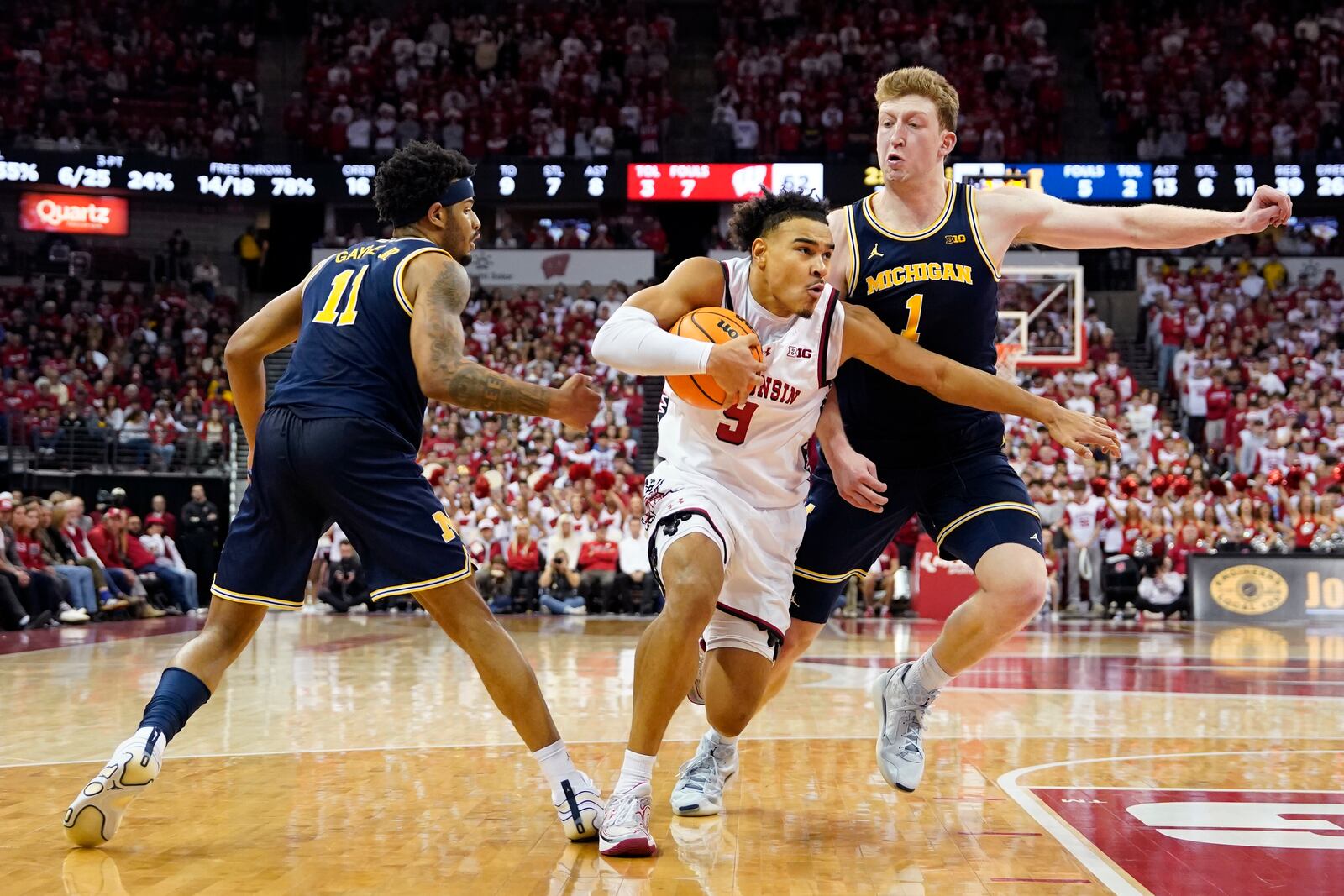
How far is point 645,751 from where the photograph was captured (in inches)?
171

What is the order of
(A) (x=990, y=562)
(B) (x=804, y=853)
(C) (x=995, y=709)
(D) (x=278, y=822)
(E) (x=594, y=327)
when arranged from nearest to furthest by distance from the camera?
(B) (x=804, y=853) < (D) (x=278, y=822) < (A) (x=990, y=562) < (C) (x=995, y=709) < (E) (x=594, y=327)

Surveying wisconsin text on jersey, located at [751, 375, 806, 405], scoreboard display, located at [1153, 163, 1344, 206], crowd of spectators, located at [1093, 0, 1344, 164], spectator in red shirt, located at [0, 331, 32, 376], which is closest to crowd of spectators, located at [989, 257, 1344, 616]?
scoreboard display, located at [1153, 163, 1344, 206]

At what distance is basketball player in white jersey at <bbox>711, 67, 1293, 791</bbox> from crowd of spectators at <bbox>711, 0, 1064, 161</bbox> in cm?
2161

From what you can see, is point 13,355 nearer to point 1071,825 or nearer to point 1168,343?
point 1168,343

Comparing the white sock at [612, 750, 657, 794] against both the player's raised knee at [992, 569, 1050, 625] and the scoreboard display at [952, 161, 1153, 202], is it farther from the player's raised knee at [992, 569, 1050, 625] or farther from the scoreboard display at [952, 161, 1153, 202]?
the scoreboard display at [952, 161, 1153, 202]

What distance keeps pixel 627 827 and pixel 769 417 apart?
4.75 feet

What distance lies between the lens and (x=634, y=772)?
4293 mm

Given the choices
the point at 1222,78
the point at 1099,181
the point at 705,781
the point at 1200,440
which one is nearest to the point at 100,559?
the point at 705,781

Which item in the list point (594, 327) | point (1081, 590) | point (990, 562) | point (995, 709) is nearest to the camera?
point (990, 562)

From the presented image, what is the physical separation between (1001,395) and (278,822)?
290cm

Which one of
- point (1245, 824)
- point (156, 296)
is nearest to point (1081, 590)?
point (1245, 824)

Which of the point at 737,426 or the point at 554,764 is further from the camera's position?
the point at 737,426

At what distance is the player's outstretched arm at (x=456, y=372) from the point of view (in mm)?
4012

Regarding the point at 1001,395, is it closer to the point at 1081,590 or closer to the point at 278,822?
the point at 278,822
